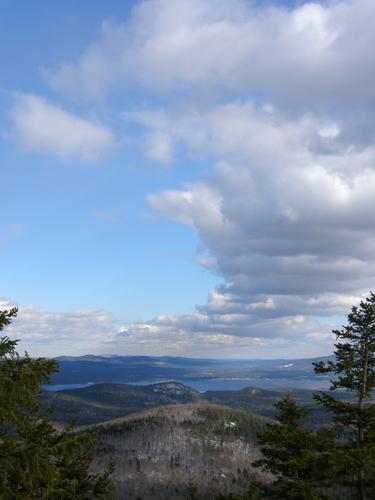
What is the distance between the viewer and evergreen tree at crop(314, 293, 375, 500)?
79.3 feet

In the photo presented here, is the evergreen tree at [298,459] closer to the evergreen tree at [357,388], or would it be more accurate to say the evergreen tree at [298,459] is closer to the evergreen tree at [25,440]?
the evergreen tree at [357,388]

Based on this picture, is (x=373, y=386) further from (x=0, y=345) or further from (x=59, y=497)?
(x=0, y=345)

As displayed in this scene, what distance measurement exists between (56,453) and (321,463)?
667 inches

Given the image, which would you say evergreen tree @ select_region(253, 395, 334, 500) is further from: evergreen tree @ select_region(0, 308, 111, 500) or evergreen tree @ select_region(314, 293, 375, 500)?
evergreen tree @ select_region(0, 308, 111, 500)

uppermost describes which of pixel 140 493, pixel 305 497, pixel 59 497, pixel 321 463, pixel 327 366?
pixel 327 366

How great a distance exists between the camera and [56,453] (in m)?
13.6

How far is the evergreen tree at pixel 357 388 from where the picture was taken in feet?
79.3

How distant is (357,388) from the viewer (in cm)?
2573

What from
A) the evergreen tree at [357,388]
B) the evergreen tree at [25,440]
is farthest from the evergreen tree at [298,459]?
the evergreen tree at [25,440]

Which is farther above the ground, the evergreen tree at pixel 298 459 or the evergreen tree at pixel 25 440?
the evergreen tree at pixel 25 440

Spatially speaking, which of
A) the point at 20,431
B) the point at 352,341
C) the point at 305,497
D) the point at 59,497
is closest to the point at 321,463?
the point at 305,497

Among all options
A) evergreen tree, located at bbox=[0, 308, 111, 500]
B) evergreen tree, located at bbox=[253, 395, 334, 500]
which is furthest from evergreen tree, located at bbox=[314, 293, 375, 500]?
evergreen tree, located at bbox=[0, 308, 111, 500]

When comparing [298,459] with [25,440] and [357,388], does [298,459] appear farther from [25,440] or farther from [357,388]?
[25,440]

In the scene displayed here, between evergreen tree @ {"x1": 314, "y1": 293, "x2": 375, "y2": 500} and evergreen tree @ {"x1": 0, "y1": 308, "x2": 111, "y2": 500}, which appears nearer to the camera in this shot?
evergreen tree @ {"x1": 0, "y1": 308, "x2": 111, "y2": 500}
